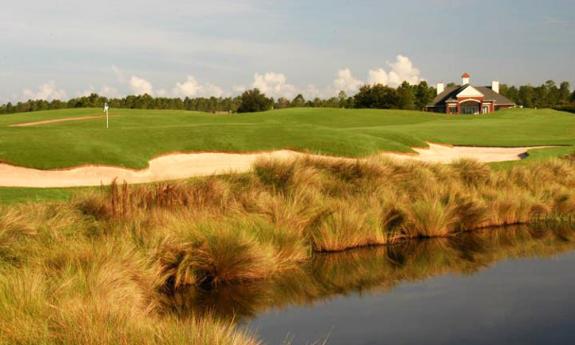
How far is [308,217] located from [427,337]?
4.90 m

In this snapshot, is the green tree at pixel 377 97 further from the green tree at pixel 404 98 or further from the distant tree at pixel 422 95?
the distant tree at pixel 422 95

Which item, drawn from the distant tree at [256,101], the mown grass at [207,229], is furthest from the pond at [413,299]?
the distant tree at [256,101]

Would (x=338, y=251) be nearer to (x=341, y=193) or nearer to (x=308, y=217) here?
(x=308, y=217)

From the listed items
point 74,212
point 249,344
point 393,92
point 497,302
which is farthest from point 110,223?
point 393,92

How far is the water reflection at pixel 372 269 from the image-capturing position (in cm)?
900

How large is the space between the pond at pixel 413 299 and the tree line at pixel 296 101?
6791 centimetres

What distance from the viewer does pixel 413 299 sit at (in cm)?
930

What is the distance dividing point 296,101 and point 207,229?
306ft

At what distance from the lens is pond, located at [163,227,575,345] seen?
7844 millimetres

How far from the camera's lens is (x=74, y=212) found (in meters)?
11.3

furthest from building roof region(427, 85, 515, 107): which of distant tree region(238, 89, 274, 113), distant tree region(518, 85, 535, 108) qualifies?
distant tree region(238, 89, 274, 113)

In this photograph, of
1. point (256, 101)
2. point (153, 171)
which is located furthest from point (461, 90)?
point (153, 171)

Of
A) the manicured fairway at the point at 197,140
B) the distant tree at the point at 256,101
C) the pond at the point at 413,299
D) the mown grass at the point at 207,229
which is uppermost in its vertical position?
the distant tree at the point at 256,101

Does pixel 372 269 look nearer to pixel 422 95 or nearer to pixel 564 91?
pixel 422 95
